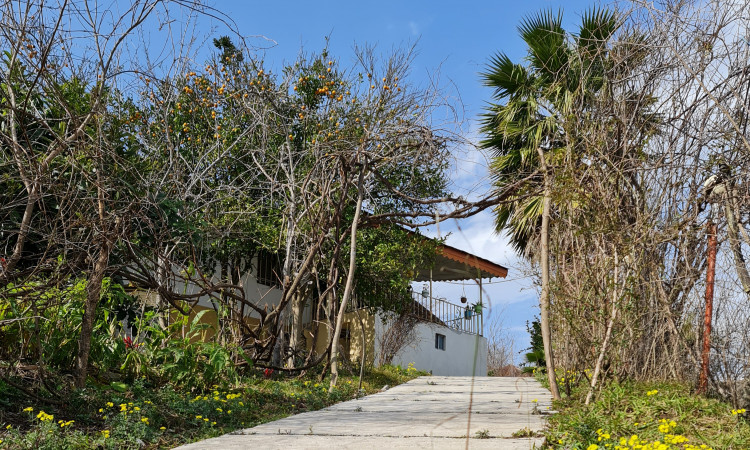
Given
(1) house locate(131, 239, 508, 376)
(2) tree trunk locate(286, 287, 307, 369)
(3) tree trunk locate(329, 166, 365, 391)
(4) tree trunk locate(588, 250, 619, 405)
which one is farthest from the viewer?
(1) house locate(131, 239, 508, 376)

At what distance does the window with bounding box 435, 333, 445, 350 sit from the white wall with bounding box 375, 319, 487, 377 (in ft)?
0.32

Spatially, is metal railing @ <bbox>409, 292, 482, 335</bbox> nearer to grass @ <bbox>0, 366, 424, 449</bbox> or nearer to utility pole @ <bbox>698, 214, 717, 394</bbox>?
Result: grass @ <bbox>0, 366, 424, 449</bbox>

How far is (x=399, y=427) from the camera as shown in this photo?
440cm

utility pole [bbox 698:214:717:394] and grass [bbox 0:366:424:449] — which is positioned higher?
utility pole [bbox 698:214:717:394]

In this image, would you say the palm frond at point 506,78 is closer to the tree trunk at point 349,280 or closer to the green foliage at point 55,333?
the tree trunk at point 349,280

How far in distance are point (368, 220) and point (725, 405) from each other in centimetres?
363

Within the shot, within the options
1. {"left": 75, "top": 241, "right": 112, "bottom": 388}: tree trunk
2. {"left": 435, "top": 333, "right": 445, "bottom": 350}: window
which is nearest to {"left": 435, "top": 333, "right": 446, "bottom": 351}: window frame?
{"left": 435, "top": 333, "right": 445, "bottom": 350}: window

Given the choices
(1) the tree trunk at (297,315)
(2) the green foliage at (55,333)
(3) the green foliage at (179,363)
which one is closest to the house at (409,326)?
(1) the tree trunk at (297,315)

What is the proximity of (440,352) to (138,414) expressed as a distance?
43.9ft

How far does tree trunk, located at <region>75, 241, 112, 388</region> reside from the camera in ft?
16.9

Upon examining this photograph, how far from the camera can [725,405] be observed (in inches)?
198

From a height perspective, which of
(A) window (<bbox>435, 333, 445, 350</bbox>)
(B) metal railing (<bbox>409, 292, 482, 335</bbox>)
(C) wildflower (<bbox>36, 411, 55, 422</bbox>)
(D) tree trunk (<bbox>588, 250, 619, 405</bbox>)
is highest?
(B) metal railing (<bbox>409, 292, 482, 335</bbox>)

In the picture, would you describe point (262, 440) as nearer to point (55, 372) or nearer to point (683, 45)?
point (55, 372)

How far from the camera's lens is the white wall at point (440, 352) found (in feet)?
51.0
